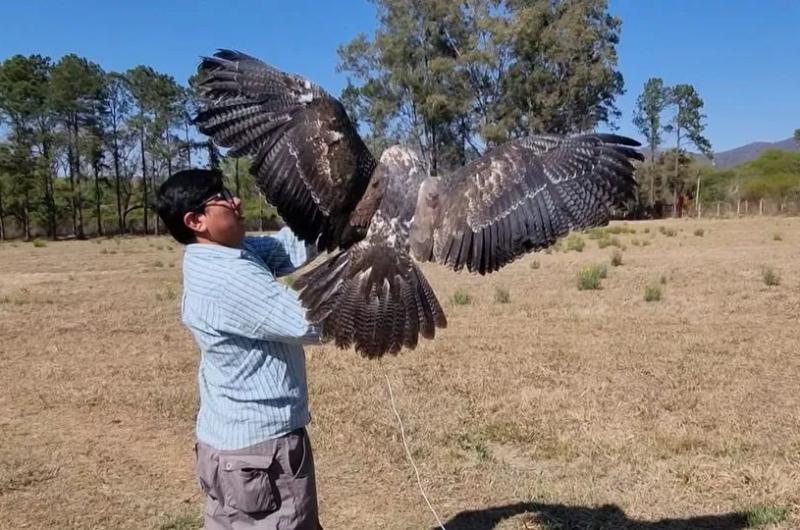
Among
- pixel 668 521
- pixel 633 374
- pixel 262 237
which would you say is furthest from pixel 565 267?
pixel 262 237

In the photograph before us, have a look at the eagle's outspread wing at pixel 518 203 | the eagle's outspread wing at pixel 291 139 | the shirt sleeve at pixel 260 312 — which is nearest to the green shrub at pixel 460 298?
the eagle's outspread wing at pixel 291 139

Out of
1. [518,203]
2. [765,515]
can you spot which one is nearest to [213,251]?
[518,203]

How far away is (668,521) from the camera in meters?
4.36

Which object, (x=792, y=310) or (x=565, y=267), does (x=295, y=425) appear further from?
(x=565, y=267)

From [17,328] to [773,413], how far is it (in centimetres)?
979

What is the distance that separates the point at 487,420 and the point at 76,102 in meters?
50.8

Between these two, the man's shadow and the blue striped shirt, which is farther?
the man's shadow

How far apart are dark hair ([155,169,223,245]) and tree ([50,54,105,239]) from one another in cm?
5119

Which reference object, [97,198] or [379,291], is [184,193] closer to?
[379,291]

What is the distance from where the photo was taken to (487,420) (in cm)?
605

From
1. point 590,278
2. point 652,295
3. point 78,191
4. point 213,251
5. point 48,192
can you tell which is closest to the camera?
point 213,251

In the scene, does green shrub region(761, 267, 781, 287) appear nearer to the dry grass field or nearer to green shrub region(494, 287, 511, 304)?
the dry grass field

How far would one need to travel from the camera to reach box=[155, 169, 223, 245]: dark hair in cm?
260

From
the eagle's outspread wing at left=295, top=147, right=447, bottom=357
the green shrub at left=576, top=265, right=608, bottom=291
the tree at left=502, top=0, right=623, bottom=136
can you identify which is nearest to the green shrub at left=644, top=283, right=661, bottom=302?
the green shrub at left=576, top=265, right=608, bottom=291
